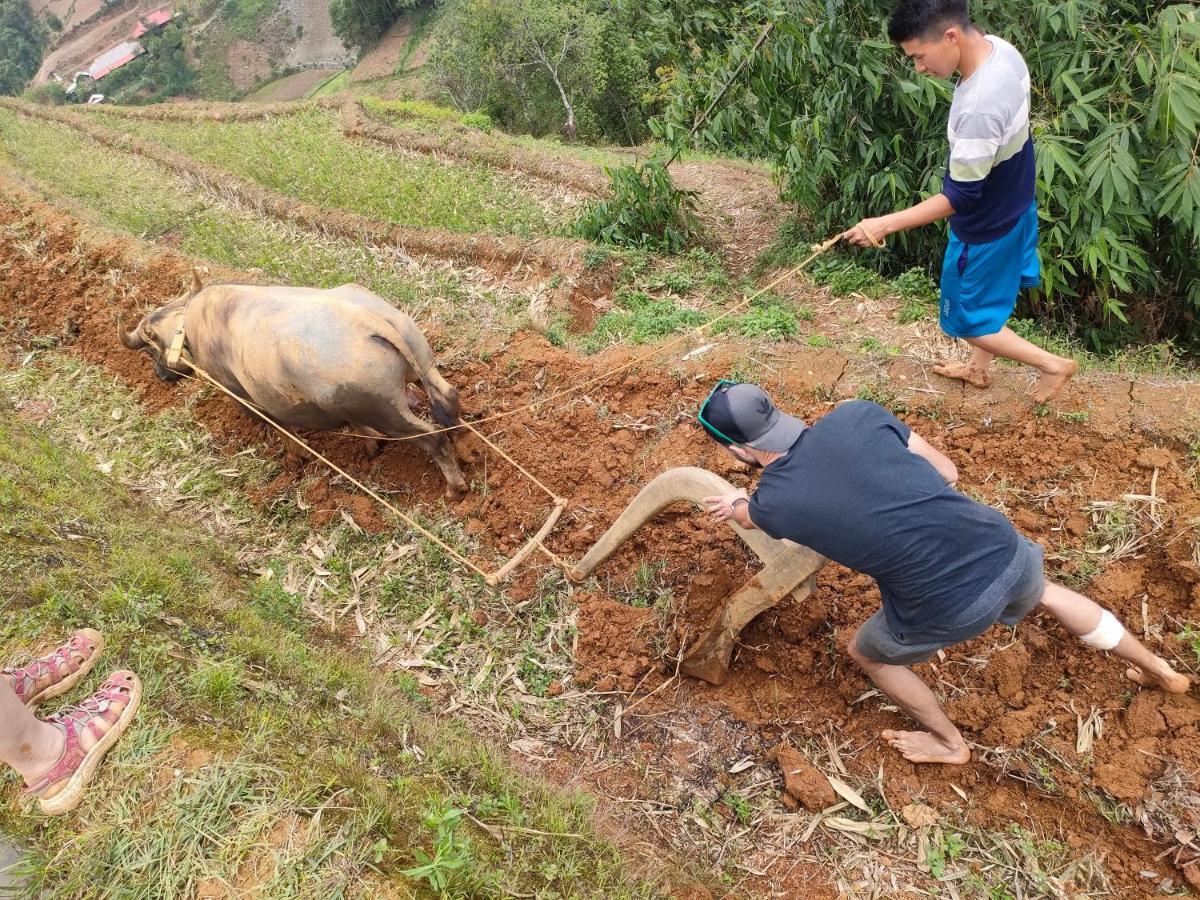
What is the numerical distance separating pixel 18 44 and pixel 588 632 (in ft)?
266

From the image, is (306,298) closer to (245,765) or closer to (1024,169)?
(245,765)

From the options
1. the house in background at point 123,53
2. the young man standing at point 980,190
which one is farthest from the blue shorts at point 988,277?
the house in background at point 123,53

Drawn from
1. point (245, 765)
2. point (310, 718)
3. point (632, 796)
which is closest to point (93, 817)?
point (245, 765)

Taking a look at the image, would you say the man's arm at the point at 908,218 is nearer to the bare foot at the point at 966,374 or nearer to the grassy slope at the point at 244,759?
the bare foot at the point at 966,374

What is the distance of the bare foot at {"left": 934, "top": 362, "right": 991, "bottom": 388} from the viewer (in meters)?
3.93

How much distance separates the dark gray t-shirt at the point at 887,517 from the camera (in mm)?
2260

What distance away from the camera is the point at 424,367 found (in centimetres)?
421

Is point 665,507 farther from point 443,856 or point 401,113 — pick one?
point 401,113

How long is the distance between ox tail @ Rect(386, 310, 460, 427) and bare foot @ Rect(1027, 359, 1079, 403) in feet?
10.6

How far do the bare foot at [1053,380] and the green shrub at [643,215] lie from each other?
12.7ft

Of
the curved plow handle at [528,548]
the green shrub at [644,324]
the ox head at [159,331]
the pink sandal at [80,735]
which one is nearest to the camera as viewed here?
the pink sandal at [80,735]

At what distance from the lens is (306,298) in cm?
421

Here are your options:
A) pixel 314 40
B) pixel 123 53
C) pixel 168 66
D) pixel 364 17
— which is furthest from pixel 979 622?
pixel 123 53

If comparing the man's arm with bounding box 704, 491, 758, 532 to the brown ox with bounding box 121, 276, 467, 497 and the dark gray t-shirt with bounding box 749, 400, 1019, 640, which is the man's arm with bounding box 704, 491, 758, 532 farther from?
the brown ox with bounding box 121, 276, 467, 497
